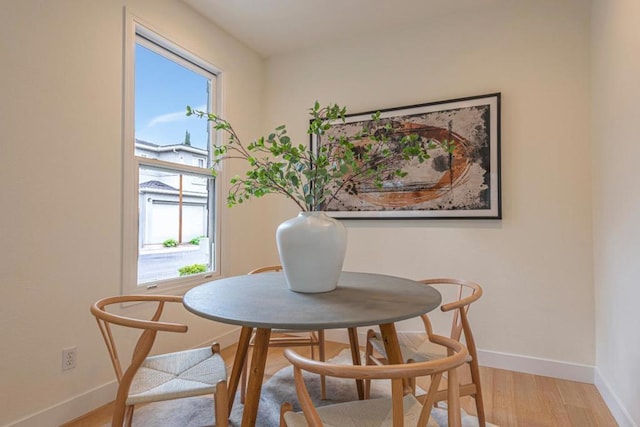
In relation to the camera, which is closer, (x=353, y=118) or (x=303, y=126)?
(x=353, y=118)

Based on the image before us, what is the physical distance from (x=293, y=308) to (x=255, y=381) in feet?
0.95

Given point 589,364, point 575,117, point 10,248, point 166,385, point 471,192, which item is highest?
point 575,117

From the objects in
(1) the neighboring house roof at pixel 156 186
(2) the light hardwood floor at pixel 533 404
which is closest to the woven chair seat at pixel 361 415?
(2) the light hardwood floor at pixel 533 404

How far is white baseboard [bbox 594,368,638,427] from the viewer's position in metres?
1.72

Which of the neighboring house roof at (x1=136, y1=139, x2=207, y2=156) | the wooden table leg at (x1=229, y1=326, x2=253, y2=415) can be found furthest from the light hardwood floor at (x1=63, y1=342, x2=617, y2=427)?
the neighboring house roof at (x1=136, y1=139, x2=207, y2=156)

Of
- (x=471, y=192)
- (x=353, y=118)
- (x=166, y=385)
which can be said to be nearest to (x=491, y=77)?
(x=471, y=192)

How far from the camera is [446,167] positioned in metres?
2.68

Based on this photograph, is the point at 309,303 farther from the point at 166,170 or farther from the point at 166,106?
the point at 166,106

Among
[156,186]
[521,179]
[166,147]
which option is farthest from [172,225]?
[521,179]

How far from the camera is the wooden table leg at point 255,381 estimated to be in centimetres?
123

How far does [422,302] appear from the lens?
1358 mm

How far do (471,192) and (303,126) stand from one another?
5.27 ft

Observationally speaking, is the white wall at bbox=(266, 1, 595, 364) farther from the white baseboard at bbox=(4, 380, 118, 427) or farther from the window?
the white baseboard at bbox=(4, 380, 118, 427)

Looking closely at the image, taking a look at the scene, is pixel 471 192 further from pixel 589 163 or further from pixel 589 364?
pixel 589 364
